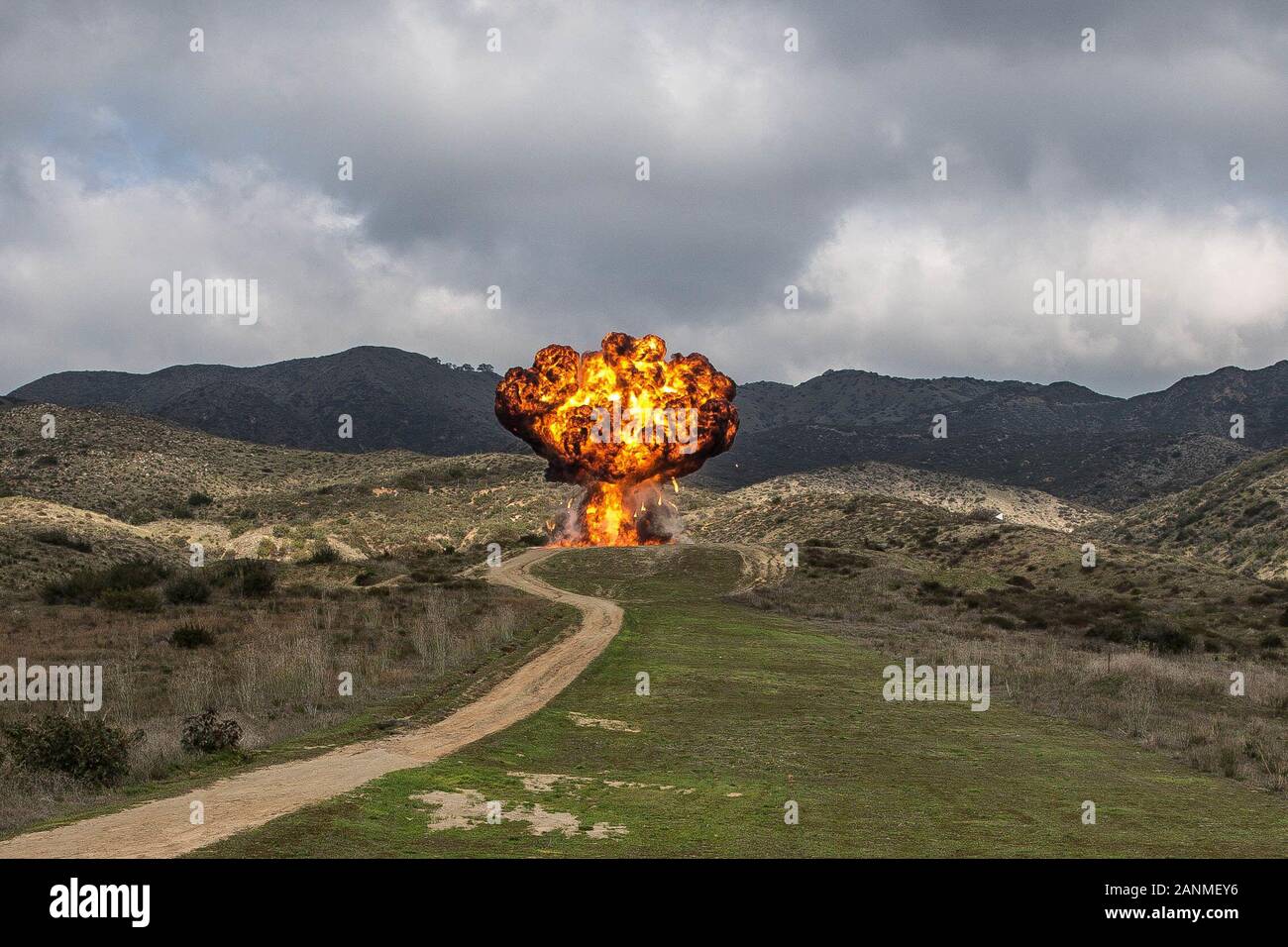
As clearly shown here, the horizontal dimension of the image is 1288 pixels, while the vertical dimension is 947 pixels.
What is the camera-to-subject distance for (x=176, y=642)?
30484 millimetres

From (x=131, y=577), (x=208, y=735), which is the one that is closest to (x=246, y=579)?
(x=131, y=577)

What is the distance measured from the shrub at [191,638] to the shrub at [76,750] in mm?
15516

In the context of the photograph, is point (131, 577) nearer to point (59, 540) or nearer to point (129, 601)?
point (129, 601)

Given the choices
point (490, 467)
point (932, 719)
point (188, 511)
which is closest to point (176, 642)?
point (932, 719)

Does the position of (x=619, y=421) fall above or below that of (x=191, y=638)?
above

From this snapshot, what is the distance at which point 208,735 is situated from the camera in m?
15.7

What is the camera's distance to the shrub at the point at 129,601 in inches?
1623

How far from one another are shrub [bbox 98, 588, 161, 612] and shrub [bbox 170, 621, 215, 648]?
1101 cm

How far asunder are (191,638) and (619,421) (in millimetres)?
48830

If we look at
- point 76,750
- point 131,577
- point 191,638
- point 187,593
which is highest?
point 131,577

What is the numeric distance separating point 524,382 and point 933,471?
11825 cm

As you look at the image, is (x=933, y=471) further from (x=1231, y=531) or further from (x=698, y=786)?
(x=698, y=786)

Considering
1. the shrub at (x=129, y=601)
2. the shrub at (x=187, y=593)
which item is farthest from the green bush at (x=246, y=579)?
the shrub at (x=129, y=601)
